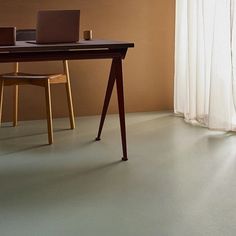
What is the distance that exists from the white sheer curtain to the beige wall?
8.3 inches

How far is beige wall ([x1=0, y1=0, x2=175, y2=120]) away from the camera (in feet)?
11.1

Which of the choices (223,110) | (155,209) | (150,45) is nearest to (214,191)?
(155,209)

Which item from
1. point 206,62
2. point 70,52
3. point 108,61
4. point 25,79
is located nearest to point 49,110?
point 25,79

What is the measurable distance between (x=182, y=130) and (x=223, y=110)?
1.05 ft

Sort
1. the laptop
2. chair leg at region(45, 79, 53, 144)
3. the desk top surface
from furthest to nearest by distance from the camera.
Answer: chair leg at region(45, 79, 53, 144), the laptop, the desk top surface

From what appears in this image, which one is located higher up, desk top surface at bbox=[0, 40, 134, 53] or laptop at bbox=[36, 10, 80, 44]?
laptop at bbox=[36, 10, 80, 44]

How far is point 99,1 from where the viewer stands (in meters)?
3.43

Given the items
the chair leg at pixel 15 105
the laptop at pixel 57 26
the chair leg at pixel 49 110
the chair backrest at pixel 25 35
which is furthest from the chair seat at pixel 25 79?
the laptop at pixel 57 26

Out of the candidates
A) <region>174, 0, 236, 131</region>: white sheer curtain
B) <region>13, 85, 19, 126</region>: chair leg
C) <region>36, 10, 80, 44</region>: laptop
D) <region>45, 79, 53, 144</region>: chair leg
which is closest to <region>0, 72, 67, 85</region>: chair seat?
<region>45, 79, 53, 144</region>: chair leg

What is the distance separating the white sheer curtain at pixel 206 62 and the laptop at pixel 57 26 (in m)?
1.09

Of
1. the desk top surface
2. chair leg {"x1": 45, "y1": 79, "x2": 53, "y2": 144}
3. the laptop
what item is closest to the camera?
the desk top surface

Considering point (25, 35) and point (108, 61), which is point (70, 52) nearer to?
point (25, 35)

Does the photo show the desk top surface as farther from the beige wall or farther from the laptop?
the beige wall

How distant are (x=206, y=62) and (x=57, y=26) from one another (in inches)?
49.0
